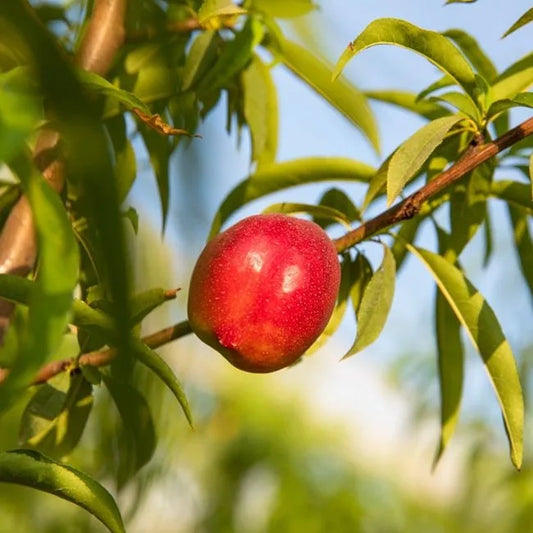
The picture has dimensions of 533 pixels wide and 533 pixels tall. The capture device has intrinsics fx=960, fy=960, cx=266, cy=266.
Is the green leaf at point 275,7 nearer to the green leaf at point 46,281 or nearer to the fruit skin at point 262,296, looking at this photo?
the fruit skin at point 262,296

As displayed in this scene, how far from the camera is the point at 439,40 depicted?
556mm

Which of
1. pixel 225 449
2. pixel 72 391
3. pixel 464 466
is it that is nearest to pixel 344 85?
pixel 72 391

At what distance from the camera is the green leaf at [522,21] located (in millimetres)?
515

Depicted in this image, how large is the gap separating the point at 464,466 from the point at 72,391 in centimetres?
139

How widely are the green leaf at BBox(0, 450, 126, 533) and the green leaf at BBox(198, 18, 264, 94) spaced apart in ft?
0.83

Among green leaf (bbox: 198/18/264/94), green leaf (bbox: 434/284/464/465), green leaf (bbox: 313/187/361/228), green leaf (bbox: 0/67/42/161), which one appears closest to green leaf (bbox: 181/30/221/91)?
green leaf (bbox: 198/18/264/94)

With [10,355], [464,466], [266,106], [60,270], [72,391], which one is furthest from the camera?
[464,466]

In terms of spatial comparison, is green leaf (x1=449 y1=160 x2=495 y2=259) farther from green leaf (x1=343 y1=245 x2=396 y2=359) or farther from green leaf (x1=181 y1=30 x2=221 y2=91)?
green leaf (x1=181 y1=30 x2=221 y2=91)

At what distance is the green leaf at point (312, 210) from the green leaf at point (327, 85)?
0.40ft

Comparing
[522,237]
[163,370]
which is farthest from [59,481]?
[522,237]

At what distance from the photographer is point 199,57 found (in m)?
0.63

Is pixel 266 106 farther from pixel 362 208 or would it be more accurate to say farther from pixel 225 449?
pixel 225 449

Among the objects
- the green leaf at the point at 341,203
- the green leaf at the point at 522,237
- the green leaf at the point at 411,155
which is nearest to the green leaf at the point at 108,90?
the green leaf at the point at 411,155

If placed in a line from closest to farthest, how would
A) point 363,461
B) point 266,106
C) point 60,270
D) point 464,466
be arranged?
point 60,270, point 266,106, point 464,466, point 363,461
